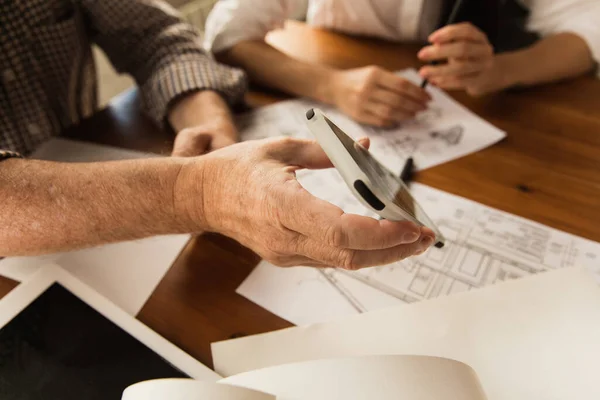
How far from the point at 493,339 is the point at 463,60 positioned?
464 mm

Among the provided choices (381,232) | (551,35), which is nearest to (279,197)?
(381,232)

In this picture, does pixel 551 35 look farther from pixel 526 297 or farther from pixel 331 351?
pixel 331 351

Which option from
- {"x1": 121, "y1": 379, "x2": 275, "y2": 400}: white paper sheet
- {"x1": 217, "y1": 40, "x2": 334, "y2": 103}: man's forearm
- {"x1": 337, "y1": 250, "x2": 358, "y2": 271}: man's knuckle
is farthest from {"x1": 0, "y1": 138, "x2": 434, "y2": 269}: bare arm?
{"x1": 217, "y1": 40, "x2": 334, "y2": 103}: man's forearm

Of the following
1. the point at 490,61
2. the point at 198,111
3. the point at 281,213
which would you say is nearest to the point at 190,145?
the point at 198,111

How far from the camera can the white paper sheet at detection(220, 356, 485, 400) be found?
300 mm

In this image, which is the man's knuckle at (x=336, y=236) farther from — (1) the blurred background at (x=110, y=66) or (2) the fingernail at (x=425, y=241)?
(1) the blurred background at (x=110, y=66)

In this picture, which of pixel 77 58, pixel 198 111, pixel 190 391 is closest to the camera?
pixel 190 391

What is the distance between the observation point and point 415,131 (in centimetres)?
71

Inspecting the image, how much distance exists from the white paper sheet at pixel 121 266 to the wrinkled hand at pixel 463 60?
1.56 ft

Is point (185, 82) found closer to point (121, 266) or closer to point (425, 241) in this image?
point (121, 266)

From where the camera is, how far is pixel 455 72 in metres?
0.73

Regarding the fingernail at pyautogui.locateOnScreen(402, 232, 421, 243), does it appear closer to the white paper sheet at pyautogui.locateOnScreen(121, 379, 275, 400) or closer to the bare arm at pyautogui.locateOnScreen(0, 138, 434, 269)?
the bare arm at pyautogui.locateOnScreen(0, 138, 434, 269)

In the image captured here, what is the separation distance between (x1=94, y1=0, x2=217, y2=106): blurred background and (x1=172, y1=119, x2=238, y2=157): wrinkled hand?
1.08 metres

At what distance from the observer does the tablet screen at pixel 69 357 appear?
0.40 m
